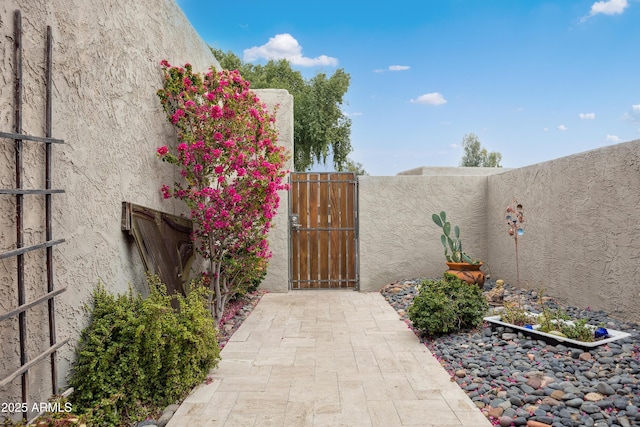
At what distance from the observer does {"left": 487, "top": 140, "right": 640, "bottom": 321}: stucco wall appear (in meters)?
3.96

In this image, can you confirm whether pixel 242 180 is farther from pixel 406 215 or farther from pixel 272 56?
pixel 272 56

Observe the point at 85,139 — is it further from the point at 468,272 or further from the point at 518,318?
the point at 468,272

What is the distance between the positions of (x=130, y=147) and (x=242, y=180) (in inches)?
48.8

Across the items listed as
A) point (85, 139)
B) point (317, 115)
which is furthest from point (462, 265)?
point (317, 115)

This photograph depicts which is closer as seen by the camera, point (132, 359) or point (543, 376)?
point (132, 359)

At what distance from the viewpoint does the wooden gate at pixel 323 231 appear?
701 centimetres

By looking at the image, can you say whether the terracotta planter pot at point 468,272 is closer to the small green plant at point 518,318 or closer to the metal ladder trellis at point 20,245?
the small green plant at point 518,318

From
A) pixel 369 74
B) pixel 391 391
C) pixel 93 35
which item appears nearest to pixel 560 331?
pixel 391 391

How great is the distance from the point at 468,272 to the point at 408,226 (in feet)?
4.89

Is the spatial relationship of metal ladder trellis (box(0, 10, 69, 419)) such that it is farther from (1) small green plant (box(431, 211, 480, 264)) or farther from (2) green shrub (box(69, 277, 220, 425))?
(1) small green plant (box(431, 211, 480, 264))

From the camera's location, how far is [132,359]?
8.18ft

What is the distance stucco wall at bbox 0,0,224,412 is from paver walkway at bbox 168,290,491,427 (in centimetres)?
101

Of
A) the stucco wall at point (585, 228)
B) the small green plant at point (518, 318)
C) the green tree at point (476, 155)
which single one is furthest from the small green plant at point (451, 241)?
the green tree at point (476, 155)

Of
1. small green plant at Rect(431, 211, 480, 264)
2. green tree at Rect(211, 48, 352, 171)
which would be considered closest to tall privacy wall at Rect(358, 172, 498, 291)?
small green plant at Rect(431, 211, 480, 264)
